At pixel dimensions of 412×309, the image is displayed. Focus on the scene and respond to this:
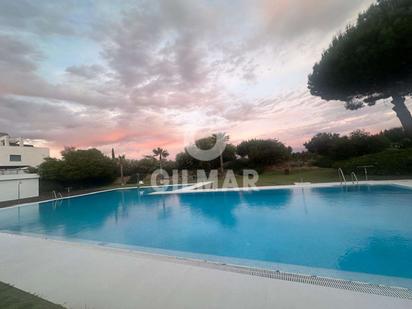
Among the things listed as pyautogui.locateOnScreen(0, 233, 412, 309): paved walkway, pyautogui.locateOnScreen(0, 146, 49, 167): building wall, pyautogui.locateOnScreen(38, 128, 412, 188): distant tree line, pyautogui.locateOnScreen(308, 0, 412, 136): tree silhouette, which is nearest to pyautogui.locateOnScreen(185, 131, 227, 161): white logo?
pyautogui.locateOnScreen(38, 128, 412, 188): distant tree line

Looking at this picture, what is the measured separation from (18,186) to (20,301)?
65.1ft

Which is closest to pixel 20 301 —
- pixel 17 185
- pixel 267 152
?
pixel 17 185

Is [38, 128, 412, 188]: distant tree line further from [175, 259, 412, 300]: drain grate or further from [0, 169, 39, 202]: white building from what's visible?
[175, 259, 412, 300]: drain grate

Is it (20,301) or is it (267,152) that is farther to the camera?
(267,152)

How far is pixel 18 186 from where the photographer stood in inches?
699

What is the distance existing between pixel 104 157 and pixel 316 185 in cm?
1978

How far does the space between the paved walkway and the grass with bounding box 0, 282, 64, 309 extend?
139mm

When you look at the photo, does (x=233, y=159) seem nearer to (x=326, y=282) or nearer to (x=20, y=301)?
(x=326, y=282)

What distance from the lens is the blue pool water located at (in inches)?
155

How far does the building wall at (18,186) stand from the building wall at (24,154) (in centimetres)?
1237

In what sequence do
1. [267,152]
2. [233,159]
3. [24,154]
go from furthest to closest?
[24,154], [233,159], [267,152]

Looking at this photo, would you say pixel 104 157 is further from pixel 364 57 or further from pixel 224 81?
pixel 364 57

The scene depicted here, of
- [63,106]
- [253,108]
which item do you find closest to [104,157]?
[63,106]

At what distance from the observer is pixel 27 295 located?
2797mm
